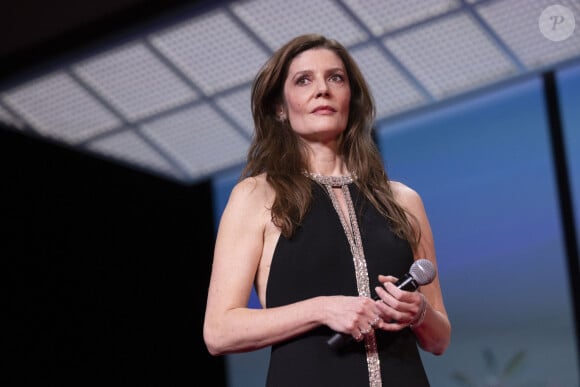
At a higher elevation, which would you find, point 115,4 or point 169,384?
point 115,4

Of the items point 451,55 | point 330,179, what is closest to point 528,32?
point 451,55

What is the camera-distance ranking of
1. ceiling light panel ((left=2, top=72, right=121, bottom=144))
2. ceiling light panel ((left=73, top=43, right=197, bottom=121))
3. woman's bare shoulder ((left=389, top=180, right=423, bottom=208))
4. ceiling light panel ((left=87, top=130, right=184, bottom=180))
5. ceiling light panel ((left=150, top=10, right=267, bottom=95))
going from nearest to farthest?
woman's bare shoulder ((left=389, top=180, right=423, bottom=208)), ceiling light panel ((left=150, top=10, right=267, bottom=95)), ceiling light panel ((left=73, top=43, right=197, bottom=121)), ceiling light panel ((left=2, top=72, right=121, bottom=144)), ceiling light panel ((left=87, top=130, right=184, bottom=180))

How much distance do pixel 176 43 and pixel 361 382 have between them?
3.52 m

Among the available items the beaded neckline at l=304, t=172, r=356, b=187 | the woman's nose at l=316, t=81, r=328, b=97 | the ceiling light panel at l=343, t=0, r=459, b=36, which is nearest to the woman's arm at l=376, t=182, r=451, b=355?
the beaded neckline at l=304, t=172, r=356, b=187

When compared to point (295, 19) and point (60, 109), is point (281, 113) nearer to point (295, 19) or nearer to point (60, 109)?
point (295, 19)

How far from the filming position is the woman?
157cm

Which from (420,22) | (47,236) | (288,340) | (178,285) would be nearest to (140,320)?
→ (178,285)

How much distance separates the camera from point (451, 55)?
4621 millimetres

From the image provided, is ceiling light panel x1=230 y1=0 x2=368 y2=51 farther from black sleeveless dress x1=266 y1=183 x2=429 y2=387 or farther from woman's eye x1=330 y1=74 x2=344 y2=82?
black sleeveless dress x1=266 y1=183 x2=429 y2=387

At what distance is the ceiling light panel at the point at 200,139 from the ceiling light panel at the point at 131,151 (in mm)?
84

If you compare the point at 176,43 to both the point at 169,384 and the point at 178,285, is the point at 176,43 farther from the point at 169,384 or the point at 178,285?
the point at 169,384

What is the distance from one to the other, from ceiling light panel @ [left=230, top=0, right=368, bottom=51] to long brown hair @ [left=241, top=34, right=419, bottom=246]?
8.48 ft

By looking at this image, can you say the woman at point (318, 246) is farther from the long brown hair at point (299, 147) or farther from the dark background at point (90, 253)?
the dark background at point (90, 253)

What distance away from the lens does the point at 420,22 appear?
4461 millimetres
